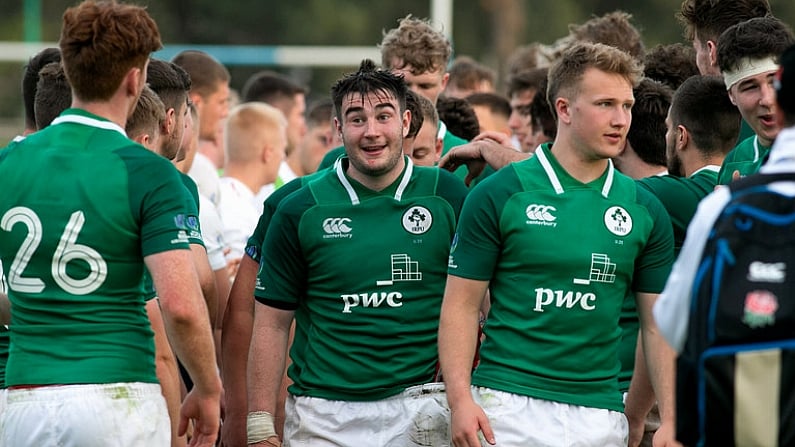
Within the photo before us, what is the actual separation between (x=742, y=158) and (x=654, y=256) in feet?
2.40

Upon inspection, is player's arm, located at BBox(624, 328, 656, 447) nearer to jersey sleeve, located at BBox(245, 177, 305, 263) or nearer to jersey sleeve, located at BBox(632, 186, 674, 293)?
jersey sleeve, located at BBox(632, 186, 674, 293)

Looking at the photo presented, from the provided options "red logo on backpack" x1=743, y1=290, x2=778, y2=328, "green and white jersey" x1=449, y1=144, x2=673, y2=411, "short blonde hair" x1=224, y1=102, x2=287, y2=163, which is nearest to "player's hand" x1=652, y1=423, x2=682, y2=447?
"green and white jersey" x1=449, y1=144, x2=673, y2=411

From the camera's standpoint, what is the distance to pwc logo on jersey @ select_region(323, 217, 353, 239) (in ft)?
17.8

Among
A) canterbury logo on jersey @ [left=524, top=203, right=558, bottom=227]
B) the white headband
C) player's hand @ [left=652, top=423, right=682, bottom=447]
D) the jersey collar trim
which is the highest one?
the white headband

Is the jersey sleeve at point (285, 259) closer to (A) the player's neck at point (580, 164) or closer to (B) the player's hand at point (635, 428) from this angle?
(A) the player's neck at point (580, 164)

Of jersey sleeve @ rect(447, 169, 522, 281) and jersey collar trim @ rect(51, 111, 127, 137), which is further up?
jersey collar trim @ rect(51, 111, 127, 137)

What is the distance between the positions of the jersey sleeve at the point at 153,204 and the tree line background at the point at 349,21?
26.2 m

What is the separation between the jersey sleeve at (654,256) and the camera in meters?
5.08

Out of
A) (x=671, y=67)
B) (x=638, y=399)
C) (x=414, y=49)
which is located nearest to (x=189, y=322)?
(x=638, y=399)

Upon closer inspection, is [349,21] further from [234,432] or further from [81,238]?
[81,238]

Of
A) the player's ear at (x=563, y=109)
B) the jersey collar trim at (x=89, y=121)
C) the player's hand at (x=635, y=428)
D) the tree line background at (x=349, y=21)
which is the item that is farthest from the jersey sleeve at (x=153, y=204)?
the tree line background at (x=349, y=21)

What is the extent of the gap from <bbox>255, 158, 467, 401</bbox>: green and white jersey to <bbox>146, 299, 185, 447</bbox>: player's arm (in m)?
0.57

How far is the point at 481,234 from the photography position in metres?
4.94

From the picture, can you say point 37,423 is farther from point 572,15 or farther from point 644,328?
point 572,15
